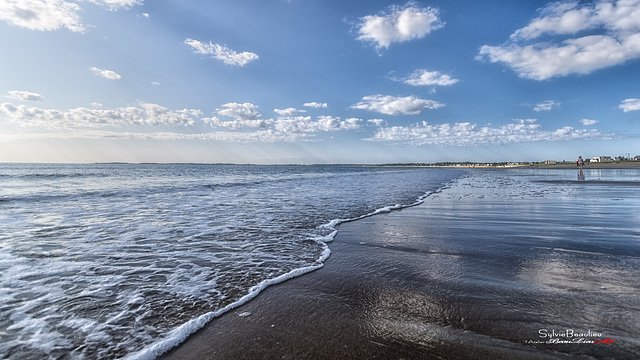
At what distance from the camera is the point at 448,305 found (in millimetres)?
3178

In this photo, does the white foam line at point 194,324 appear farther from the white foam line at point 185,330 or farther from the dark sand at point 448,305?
the dark sand at point 448,305

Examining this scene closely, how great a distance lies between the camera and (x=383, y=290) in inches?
145

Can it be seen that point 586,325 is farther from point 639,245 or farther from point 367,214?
point 367,214

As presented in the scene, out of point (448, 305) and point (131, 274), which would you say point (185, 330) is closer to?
point (131, 274)

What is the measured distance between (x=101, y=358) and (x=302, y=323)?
73.5 inches

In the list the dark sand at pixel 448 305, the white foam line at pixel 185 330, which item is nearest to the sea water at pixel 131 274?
the white foam line at pixel 185 330

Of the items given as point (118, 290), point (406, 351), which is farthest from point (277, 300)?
point (118, 290)

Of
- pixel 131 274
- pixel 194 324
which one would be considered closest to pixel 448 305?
pixel 194 324

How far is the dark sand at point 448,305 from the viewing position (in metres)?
2.45

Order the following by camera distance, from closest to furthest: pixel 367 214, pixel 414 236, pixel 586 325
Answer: pixel 586 325
pixel 414 236
pixel 367 214

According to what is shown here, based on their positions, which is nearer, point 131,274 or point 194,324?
point 194,324

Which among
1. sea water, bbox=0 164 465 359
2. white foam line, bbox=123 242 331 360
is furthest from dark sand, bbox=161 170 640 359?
sea water, bbox=0 164 465 359

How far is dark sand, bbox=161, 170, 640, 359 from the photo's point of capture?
2.45m

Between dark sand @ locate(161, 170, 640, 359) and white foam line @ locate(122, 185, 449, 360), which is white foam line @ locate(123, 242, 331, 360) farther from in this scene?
dark sand @ locate(161, 170, 640, 359)
